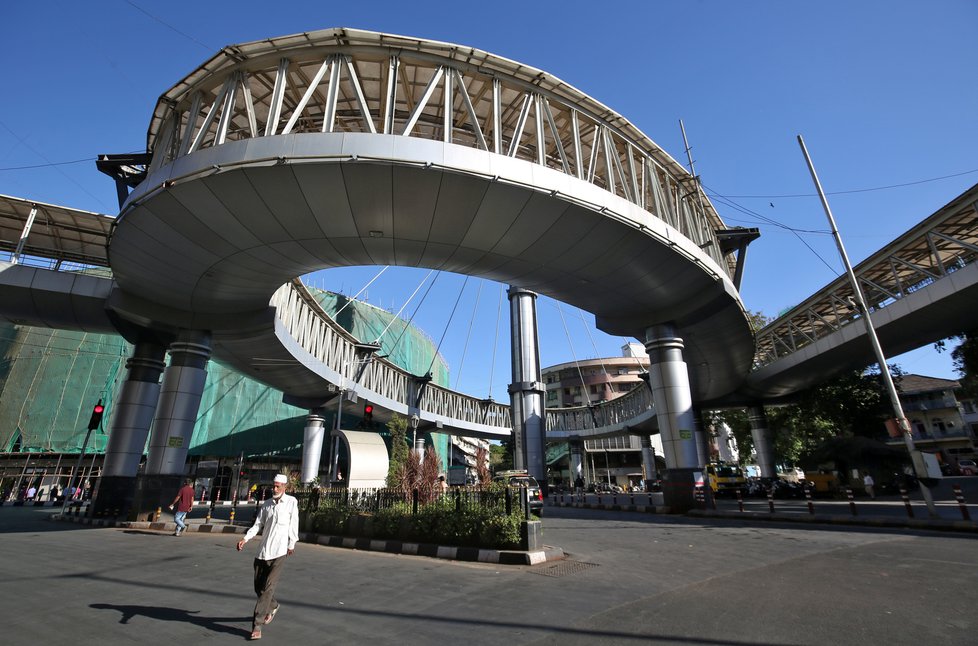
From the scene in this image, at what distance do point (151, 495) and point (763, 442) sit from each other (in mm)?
40574

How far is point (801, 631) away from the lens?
4695 millimetres

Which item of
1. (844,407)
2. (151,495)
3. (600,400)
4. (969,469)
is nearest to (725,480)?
(844,407)

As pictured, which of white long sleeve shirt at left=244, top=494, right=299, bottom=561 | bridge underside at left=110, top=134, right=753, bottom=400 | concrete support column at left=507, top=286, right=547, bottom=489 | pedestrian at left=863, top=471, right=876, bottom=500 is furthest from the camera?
concrete support column at left=507, top=286, right=547, bottom=489

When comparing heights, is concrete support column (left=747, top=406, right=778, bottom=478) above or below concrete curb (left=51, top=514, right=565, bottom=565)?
above

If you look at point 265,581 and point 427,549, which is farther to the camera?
point 427,549

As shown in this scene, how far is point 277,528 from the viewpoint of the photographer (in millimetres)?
5355

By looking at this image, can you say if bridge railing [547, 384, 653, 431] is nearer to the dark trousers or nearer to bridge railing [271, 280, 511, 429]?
bridge railing [271, 280, 511, 429]

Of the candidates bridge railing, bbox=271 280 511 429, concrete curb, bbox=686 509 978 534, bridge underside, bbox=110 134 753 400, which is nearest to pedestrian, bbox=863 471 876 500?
concrete curb, bbox=686 509 978 534

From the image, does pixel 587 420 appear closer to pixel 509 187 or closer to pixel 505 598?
pixel 509 187

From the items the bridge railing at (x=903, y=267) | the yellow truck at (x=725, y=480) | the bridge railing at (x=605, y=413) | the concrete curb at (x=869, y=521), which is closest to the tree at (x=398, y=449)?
the concrete curb at (x=869, y=521)

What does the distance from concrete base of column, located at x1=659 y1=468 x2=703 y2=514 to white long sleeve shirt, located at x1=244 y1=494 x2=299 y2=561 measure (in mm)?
16777

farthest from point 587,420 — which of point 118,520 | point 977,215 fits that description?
point 118,520

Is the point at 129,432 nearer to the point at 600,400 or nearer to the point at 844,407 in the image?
the point at 844,407

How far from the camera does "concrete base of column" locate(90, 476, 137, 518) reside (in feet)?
61.1
